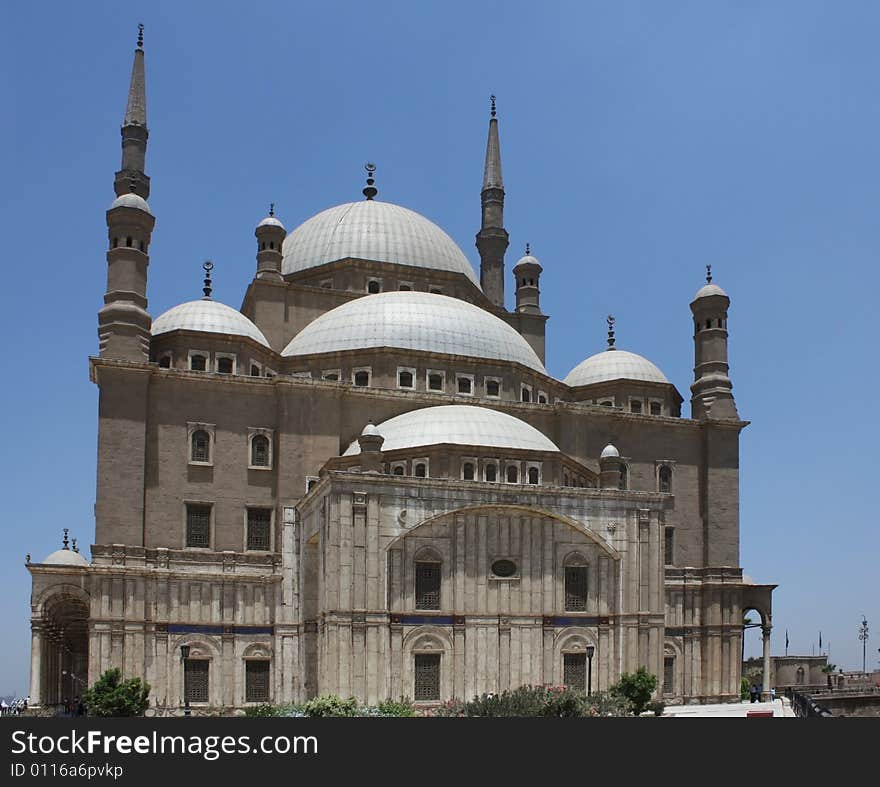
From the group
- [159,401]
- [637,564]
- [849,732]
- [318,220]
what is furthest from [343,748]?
[318,220]

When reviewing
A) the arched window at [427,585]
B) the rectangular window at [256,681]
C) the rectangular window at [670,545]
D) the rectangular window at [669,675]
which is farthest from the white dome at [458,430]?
the rectangular window at [669,675]

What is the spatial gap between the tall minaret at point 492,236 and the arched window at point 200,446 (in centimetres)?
2157

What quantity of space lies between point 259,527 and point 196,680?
5938 millimetres

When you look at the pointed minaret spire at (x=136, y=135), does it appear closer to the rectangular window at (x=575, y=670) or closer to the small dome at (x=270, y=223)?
the small dome at (x=270, y=223)

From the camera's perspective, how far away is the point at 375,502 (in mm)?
36656

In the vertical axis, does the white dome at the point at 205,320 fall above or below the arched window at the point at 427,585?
above

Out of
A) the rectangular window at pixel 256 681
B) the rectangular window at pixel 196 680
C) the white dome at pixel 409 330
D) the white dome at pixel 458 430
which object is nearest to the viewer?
the rectangular window at pixel 196 680

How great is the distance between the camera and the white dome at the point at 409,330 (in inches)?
1879

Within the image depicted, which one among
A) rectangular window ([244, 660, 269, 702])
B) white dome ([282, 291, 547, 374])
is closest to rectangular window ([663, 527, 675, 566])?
white dome ([282, 291, 547, 374])

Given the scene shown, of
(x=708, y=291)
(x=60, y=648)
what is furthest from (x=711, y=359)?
(x=60, y=648)

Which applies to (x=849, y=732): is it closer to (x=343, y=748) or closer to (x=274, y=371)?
(x=343, y=748)

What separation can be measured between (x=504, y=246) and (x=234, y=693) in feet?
96.8

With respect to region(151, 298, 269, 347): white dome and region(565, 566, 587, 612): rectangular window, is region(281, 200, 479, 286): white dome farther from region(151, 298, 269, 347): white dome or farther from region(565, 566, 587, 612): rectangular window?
region(565, 566, 587, 612): rectangular window

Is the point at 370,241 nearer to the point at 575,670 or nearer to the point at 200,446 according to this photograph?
the point at 200,446
